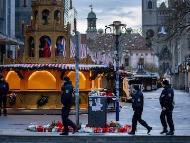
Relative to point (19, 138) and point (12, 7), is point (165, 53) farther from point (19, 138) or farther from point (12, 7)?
point (19, 138)

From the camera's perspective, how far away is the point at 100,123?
2245 centimetres

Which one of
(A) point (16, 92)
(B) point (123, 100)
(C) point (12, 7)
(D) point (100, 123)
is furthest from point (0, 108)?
(C) point (12, 7)

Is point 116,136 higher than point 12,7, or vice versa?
point 12,7

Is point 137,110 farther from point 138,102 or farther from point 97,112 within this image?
point 97,112

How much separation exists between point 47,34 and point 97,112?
14184 mm

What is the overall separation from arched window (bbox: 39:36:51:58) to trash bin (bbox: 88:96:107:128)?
13.6m

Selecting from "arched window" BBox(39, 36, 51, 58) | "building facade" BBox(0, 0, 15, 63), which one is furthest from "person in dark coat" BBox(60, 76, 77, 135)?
"building facade" BBox(0, 0, 15, 63)

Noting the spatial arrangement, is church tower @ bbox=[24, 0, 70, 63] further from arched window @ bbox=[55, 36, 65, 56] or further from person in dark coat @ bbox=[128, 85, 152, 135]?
person in dark coat @ bbox=[128, 85, 152, 135]

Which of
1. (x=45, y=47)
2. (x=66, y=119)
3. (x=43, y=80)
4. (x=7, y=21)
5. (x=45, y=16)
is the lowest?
(x=66, y=119)

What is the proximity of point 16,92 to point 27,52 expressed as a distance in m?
2.89

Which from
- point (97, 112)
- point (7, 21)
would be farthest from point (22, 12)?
point (97, 112)

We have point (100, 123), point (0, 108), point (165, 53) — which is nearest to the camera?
point (100, 123)

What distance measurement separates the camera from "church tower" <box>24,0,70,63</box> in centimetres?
3581

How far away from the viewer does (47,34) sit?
3597cm
